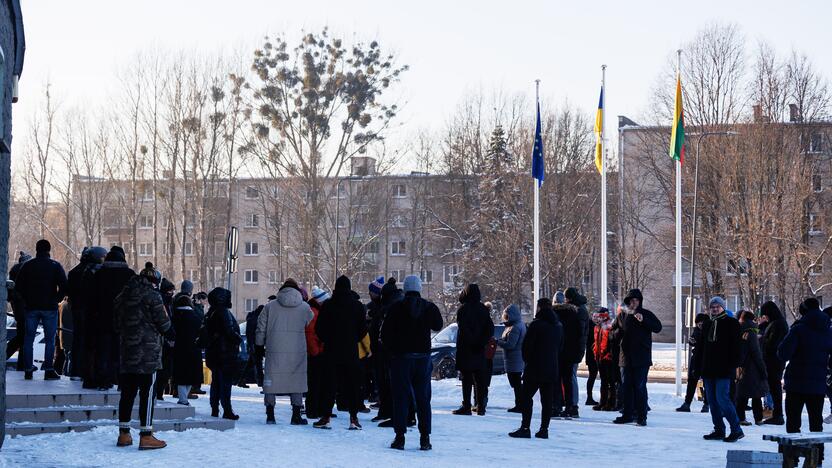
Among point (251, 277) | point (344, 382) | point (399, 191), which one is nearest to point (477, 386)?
point (344, 382)

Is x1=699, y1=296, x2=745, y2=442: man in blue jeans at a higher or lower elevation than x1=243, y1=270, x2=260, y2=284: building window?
lower

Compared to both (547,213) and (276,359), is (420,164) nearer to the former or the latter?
(547,213)

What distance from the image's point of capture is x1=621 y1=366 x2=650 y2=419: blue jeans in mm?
17438

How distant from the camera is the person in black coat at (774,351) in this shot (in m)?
18.3

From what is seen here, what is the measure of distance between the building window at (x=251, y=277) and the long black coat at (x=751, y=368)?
78.8 metres

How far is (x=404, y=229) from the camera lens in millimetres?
79188

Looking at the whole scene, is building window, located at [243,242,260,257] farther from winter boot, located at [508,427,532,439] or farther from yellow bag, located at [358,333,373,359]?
winter boot, located at [508,427,532,439]

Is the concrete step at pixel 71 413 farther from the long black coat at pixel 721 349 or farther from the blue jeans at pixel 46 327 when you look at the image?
the long black coat at pixel 721 349

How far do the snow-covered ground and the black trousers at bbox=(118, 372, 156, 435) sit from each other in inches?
10.2

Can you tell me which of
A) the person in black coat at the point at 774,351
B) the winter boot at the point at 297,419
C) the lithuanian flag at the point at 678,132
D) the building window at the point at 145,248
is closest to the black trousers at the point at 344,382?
the winter boot at the point at 297,419

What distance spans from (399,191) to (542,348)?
219ft

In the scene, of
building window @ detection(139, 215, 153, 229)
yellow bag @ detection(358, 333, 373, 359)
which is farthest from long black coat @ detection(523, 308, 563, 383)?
building window @ detection(139, 215, 153, 229)

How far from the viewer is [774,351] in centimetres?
1850

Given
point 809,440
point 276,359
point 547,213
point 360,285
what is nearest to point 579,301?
point 276,359
